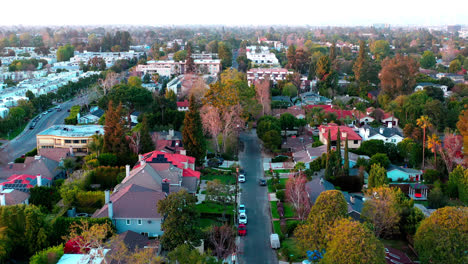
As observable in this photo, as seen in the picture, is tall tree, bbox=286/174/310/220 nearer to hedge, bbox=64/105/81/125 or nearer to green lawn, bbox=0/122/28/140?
hedge, bbox=64/105/81/125

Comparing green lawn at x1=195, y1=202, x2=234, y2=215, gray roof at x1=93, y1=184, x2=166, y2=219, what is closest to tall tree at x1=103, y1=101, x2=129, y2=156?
green lawn at x1=195, y1=202, x2=234, y2=215

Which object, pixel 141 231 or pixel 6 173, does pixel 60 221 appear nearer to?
pixel 141 231

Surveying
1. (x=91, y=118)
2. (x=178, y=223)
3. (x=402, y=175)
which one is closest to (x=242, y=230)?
(x=178, y=223)

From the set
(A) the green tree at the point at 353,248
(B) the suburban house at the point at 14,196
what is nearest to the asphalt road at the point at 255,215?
(A) the green tree at the point at 353,248

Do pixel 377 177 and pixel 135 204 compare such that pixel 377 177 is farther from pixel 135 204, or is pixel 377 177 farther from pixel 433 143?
pixel 135 204

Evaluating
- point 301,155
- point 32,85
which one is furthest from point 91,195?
point 32,85

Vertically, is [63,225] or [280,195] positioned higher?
[63,225]
